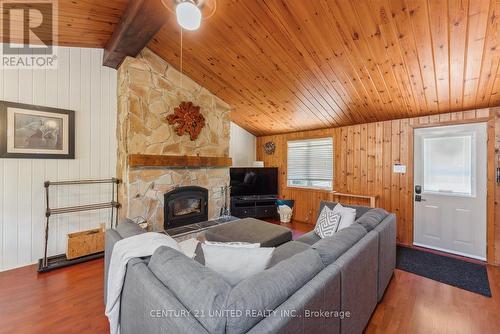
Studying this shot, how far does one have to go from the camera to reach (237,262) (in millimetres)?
1327

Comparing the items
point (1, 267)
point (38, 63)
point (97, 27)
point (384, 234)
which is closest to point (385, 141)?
point (384, 234)

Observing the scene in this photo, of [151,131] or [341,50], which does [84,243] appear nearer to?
[151,131]

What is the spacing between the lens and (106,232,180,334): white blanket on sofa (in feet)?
4.61

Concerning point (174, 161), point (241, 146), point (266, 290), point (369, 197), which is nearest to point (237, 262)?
point (266, 290)

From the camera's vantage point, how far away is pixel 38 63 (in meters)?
2.84

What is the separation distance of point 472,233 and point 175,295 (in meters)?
4.10

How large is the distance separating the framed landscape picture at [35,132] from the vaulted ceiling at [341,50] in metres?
0.96

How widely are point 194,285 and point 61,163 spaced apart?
307cm

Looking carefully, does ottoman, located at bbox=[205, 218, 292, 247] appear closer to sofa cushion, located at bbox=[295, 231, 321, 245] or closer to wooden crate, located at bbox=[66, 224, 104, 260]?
sofa cushion, located at bbox=[295, 231, 321, 245]

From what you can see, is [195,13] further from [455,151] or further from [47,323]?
[455,151]

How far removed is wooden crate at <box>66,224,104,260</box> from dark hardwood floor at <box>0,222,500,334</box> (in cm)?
25

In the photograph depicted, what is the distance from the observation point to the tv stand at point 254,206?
4926 millimetres

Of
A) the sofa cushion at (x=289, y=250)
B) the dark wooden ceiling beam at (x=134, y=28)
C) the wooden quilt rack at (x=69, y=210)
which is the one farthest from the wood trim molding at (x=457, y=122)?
the wooden quilt rack at (x=69, y=210)

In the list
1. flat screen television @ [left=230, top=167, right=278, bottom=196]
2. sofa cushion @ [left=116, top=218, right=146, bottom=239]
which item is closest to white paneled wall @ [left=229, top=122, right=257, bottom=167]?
flat screen television @ [left=230, top=167, right=278, bottom=196]
